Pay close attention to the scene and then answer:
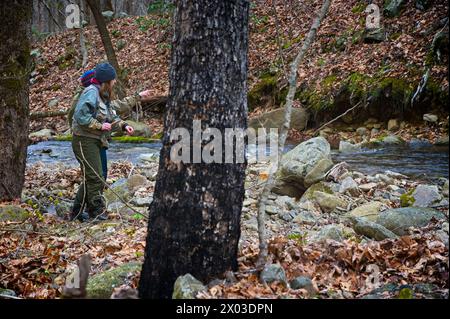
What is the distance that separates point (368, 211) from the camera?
6750 millimetres

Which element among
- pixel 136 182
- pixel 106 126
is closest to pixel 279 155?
pixel 106 126

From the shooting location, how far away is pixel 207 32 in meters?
3.33

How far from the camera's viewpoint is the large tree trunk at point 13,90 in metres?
6.91

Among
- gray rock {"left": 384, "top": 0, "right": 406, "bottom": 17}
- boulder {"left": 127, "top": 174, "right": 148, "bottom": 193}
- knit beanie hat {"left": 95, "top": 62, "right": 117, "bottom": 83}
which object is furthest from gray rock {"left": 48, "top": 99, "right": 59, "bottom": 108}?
knit beanie hat {"left": 95, "top": 62, "right": 117, "bottom": 83}

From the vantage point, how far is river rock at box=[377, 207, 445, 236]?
17.9ft

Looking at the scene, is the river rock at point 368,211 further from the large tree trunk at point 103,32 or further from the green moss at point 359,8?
the large tree trunk at point 103,32

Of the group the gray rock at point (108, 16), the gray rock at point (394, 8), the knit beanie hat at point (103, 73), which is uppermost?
the gray rock at point (108, 16)

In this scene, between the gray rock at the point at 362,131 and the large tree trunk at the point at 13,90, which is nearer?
the large tree trunk at the point at 13,90

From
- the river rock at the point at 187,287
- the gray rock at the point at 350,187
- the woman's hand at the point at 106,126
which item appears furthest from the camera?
the gray rock at the point at 350,187

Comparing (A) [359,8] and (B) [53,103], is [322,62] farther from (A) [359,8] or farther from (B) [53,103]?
(B) [53,103]

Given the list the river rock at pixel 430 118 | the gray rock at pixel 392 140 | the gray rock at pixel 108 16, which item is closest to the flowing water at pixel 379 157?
the gray rock at pixel 392 140

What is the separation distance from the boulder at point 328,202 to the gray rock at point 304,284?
3.80 m

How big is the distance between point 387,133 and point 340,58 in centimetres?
393

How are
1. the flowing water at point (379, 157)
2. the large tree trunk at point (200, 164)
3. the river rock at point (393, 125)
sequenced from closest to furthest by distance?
the large tree trunk at point (200, 164) → the flowing water at point (379, 157) → the river rock at point (393, 125)
